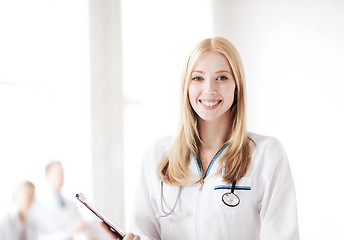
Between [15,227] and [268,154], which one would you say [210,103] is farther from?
A: [15,227]

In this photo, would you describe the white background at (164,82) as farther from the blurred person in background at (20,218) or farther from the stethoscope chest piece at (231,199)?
the stethoscope chest piece at (231,199)

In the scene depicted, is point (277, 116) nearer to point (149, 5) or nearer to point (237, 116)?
point (149, 5)

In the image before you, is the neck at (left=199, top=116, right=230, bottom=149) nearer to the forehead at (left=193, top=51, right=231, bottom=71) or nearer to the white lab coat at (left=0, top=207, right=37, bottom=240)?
the forehead at (left=193, top=51, right=231, bottom=71)

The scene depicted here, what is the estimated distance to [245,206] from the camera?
1183 mm

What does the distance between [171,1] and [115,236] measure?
2258mm

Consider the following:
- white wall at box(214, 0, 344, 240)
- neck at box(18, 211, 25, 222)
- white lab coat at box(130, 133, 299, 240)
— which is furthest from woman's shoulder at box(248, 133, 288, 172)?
white wall at box(214, 0, 344, 240)

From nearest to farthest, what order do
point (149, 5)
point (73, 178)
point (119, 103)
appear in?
point (73, 178)
point (119, 103)
point (149, 5)

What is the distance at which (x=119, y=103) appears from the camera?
7.78 ft

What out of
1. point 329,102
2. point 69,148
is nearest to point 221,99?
point 69,148

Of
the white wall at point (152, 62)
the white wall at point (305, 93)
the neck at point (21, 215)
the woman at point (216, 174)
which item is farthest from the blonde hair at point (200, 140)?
the white wall at point (305, 93)

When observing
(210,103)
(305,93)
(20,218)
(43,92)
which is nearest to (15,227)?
(20,218)

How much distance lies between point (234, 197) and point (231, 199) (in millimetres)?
11

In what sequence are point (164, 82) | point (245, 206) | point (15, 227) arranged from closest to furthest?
point (245, 206) → point (15, 227) → point (164, 82)

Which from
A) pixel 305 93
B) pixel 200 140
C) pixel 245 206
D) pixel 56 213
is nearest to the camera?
pixel 245 206
